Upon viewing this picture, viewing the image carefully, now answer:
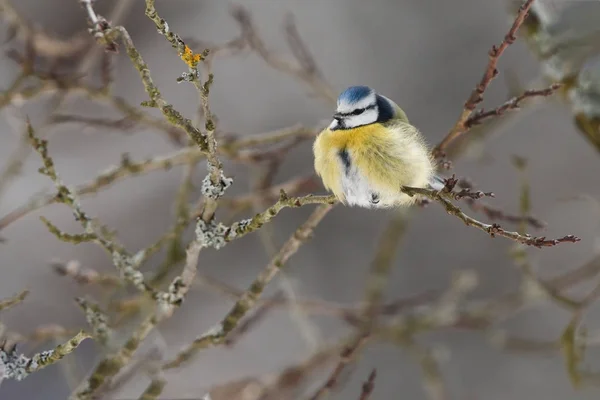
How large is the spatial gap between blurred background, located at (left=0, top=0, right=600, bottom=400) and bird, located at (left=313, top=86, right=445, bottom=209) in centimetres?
119

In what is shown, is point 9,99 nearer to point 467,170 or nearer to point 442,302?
point 442,302

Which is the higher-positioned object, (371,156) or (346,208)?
(346,208)

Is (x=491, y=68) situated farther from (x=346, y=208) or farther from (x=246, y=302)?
(x=346, y=208)

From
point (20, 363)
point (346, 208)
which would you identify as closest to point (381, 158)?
point (20, 363)

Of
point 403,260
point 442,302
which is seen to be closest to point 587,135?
point 442,302

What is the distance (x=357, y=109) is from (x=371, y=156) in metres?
0.08

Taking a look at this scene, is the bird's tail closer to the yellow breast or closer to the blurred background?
the yellow breast

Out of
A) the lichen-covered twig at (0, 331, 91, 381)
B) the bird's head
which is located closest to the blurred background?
the bird's head

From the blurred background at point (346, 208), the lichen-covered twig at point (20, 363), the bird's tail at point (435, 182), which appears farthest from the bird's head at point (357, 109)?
the blurred background at point (346, 208)

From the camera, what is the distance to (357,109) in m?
0.92

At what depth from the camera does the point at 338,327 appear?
2350mm

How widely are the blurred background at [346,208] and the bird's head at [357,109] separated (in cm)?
119

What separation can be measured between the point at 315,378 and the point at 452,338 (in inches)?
32.9

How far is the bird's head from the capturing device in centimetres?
91
